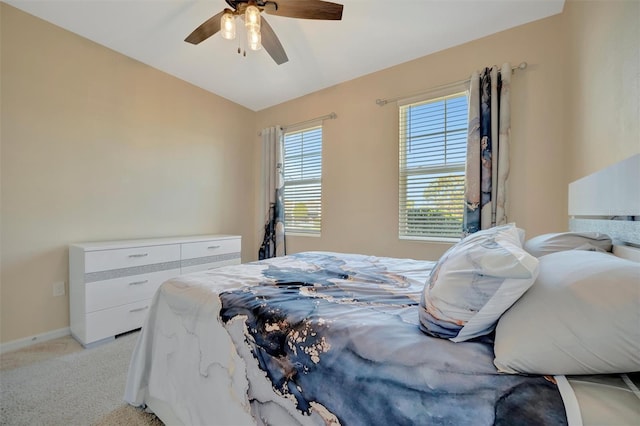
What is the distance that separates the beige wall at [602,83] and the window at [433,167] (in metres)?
0.79

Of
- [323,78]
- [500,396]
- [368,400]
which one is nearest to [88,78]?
[323,78]

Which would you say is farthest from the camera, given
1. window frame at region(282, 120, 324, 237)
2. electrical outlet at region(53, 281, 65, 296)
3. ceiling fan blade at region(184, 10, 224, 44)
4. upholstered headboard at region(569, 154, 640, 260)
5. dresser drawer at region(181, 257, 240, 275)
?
window frame at region(282, 120, 324, 237)

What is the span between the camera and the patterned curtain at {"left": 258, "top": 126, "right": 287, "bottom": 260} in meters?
3.79

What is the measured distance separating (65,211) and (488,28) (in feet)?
13.7

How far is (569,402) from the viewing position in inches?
20.5

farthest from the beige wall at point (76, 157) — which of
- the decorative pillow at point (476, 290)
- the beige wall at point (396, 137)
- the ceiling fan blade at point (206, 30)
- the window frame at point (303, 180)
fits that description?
the decorative pillow at point (476, 290)

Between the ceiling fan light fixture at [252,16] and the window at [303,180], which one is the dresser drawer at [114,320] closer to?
the window at [303,180]

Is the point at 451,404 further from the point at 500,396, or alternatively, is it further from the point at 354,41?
the point at 354,41

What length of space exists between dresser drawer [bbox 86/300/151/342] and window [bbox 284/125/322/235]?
6.59 feet

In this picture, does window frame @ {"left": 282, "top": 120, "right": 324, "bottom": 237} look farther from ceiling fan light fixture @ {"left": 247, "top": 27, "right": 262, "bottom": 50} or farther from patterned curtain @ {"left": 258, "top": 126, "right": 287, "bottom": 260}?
ceiling fan light fixture @ {"left": 247, "top": 27, "right": 262, "bottom": 50}

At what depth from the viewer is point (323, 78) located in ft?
10.5

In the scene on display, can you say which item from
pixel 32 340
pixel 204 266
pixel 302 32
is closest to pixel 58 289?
pixel 32 340

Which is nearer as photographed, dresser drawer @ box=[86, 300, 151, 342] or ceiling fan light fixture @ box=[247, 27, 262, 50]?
ceiling fan light fixture @ box=[247, 27, 262, 50]

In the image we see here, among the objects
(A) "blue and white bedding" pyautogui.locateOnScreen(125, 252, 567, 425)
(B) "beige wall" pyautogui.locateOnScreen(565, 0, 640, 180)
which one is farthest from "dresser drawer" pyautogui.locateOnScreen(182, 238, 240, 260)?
(B) "beige wall" pyautogui.locateOnScreen(565, 0, 640, 180)
